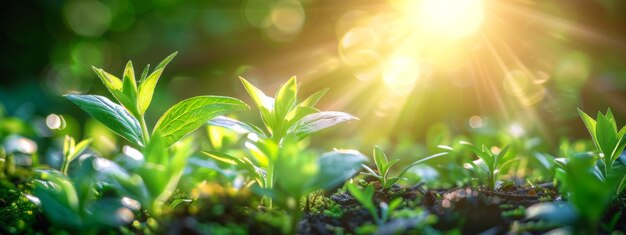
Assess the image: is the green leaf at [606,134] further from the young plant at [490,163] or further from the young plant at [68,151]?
the young plant at [68,151]

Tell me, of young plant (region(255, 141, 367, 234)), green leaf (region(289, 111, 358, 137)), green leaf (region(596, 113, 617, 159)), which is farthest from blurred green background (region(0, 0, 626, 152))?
young plant (region(255, 141, 367, 234))

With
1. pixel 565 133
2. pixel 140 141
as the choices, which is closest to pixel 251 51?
pixel 565 133

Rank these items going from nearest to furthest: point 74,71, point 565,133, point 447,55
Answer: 1. point 565,133
2. point 447,55
3. point 74,71

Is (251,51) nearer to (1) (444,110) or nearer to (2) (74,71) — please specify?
(2) (74,71)

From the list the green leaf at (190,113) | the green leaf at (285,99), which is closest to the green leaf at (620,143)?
the green leaf at (285,99)

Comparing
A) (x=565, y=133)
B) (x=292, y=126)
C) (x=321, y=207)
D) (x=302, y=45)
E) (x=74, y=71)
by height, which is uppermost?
(x=74, y=71)

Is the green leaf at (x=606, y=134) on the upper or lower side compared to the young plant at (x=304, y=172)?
lower

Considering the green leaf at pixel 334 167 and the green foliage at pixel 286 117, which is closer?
the green leaf at pixel 334 167

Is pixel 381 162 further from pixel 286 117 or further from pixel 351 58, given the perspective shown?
pixel 351 58

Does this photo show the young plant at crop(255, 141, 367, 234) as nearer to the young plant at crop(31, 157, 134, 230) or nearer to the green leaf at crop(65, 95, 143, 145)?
the young plant at crop(31, 157, 134, 230)
